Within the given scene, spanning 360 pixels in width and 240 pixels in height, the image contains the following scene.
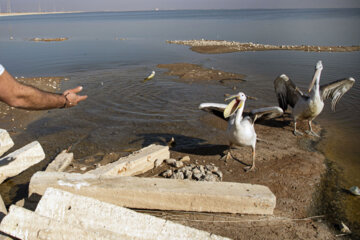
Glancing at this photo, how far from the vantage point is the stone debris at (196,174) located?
484 centimetres

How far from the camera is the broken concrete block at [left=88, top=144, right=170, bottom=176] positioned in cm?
457

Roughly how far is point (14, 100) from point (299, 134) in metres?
6.69

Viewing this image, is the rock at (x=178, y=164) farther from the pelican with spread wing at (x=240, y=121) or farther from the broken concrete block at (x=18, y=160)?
the broken concrete block at (x=18, y=160)

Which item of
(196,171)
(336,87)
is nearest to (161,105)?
(196,171)

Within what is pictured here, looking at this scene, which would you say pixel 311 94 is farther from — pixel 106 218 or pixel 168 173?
pixel 106 218

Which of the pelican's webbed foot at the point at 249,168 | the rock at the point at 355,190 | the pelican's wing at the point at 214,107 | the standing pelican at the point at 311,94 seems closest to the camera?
the rock at the point at 355,190

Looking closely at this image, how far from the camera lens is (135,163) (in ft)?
16.5

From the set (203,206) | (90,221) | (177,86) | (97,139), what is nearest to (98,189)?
(90,221)

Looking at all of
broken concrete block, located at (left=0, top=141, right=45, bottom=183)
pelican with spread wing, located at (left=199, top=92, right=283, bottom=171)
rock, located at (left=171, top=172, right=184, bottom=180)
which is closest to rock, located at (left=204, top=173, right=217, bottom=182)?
rock, located at (left=171, top=172, right=184, bottom=180)

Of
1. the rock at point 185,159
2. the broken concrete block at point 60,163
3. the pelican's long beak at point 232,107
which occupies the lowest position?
the rock at point 185,159

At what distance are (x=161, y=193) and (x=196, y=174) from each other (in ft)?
4.14

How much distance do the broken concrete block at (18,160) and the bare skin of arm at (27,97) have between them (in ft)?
7.65

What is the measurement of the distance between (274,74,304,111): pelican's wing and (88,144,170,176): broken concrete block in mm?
4082

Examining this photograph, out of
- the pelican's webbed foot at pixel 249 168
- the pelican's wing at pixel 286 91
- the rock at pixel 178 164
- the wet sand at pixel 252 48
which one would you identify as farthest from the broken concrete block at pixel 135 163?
the wet sand at pixel 252 48
